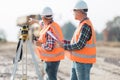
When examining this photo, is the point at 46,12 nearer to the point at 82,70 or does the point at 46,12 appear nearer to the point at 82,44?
the point at 82,44

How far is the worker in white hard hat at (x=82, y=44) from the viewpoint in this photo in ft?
→ 20.0

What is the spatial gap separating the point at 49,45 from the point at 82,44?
1129 millimetres

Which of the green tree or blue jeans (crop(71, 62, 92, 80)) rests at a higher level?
blue jeans (crop(71, 62, 92, 80))

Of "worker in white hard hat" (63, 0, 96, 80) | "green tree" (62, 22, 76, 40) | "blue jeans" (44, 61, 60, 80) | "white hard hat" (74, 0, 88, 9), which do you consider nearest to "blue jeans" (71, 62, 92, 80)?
"worker in white hard hat" (63, 0, 96, 80)

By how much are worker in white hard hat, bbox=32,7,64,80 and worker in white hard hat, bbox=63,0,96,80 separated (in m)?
0.93

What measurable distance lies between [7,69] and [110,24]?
37.5 meters

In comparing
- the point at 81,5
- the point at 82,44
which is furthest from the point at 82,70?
the point at 81,5

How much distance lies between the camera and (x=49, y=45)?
711 centimetres

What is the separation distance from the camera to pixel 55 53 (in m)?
7.25

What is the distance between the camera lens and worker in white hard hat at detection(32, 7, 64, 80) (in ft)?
23.5

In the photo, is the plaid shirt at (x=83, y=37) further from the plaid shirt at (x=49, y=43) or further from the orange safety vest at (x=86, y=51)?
the plaid shirt at (x=49, y=43)

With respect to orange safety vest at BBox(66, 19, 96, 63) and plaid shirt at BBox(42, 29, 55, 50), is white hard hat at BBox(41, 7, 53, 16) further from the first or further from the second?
orange safety vest at BBox(66, 19, 96, 63)

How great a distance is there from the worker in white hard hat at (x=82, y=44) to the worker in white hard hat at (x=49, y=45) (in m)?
0.93

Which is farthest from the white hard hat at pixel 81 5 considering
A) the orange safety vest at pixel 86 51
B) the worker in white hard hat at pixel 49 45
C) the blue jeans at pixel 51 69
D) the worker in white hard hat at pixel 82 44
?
the blue jeans at pixel 51 69
